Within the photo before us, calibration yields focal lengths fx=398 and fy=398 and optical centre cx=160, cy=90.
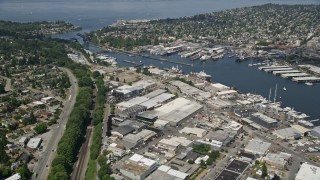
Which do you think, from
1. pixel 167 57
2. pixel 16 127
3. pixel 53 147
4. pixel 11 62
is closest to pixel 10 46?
pixel 11 62

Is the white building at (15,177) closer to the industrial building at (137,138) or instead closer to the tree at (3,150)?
the tree at (3,150)

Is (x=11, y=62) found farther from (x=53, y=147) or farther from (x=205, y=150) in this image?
(x=205, y=150)

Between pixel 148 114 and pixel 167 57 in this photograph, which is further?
pixel 167 57

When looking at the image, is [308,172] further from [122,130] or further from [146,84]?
[146,84]

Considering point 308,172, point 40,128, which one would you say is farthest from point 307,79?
point 40,128

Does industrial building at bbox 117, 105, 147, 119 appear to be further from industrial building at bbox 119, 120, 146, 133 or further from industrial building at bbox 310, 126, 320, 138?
industrial building at bbox 310, 126, 320, 138

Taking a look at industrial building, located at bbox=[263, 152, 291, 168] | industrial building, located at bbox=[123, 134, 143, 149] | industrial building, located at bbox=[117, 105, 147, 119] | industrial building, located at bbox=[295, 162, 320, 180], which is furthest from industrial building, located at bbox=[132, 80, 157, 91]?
industrial building, located at bbox=[295, 162, 320, 180]
